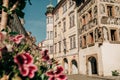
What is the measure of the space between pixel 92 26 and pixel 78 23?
15.8ft

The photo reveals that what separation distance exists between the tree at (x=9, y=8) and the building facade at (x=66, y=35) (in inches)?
890

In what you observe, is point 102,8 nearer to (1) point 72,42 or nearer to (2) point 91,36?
(2) point 91,36

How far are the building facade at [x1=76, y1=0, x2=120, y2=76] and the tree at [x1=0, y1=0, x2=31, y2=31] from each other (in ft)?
53.8

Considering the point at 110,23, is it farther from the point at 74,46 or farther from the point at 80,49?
the point at 74,46

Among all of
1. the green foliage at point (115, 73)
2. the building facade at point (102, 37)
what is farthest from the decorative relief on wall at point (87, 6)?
the green foliage at point (115, 73)

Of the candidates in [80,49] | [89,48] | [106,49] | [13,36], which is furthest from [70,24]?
[13,36]

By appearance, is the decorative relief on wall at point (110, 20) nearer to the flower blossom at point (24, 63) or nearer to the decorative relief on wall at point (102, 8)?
the decorative relief on wall at point (102, 8)

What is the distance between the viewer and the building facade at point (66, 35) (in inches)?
1091

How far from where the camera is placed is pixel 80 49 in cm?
2548

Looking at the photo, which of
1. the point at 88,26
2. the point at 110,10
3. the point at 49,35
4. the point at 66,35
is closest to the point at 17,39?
the point at 110,10

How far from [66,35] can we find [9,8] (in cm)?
2717

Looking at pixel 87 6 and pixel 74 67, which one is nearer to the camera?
pixel 87 6

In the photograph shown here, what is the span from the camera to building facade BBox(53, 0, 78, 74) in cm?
2772

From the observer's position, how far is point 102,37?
20.0 m
